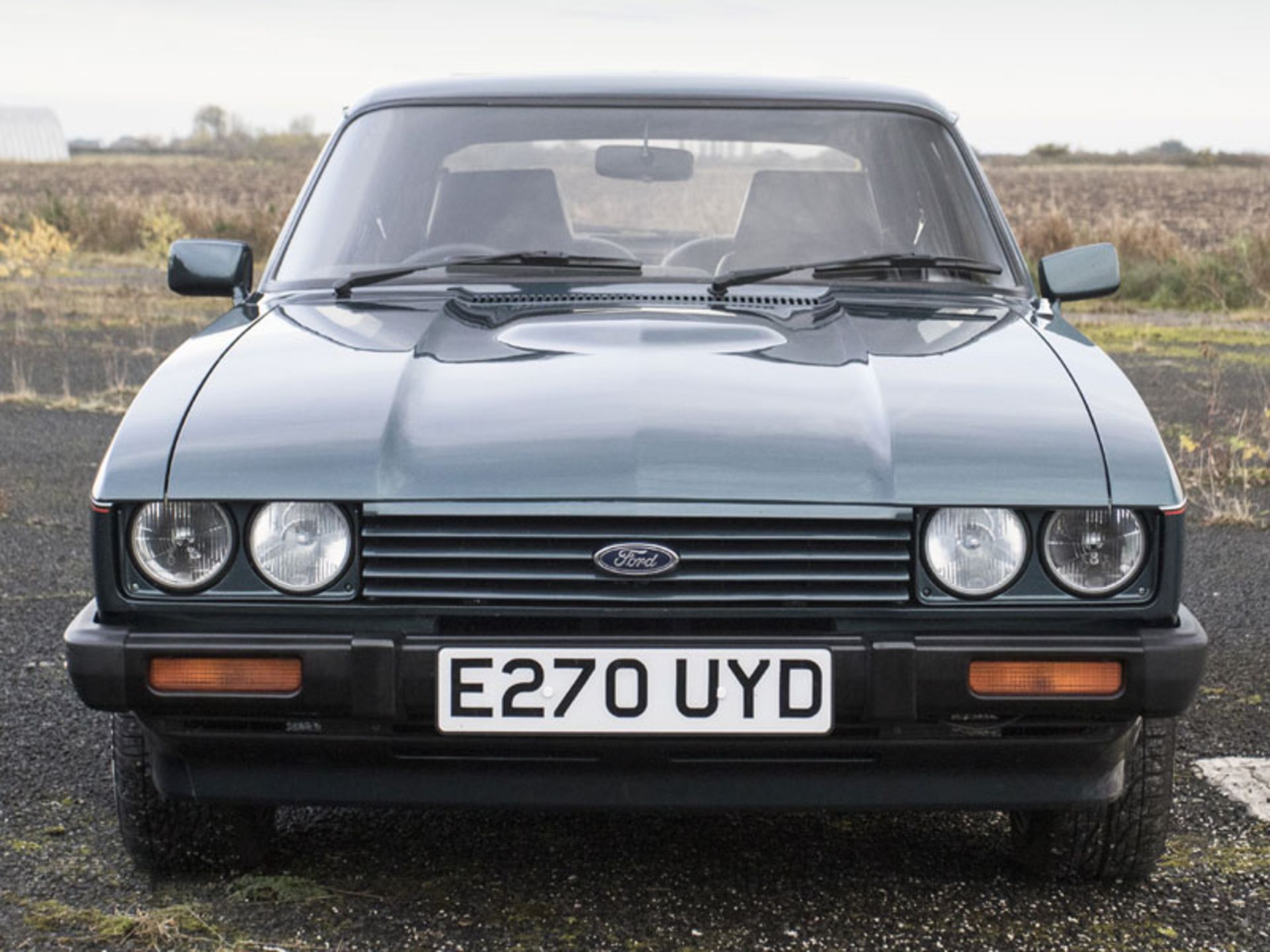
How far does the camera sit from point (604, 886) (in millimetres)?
3039

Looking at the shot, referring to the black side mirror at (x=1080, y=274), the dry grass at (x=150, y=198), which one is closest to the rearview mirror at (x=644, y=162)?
the black side mirror at (x=1080, y=274)

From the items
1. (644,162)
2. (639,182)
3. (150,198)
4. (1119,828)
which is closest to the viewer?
(1119,828)

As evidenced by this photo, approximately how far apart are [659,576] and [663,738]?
0.85ft

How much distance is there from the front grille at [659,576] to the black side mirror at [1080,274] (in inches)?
59.8

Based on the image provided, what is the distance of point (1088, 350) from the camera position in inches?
126

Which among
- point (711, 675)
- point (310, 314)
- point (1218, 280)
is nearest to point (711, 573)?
point (711, 675)

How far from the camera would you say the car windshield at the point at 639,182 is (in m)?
3.78

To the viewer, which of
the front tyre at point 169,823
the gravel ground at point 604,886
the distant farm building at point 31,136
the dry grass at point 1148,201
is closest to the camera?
the gravel ground at point 604,886

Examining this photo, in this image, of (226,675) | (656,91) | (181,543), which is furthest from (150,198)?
(226,675)

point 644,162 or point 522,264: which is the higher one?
point 644,162

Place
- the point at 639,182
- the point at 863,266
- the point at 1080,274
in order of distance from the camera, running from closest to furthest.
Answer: the point at 863,266
the point at 1080,274
the point at 639,182

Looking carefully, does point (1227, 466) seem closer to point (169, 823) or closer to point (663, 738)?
point (663, 738)

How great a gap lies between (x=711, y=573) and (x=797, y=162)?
69.5 inches

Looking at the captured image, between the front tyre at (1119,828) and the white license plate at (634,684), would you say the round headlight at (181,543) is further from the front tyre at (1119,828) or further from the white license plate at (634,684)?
the front tyre at (1119,828)
